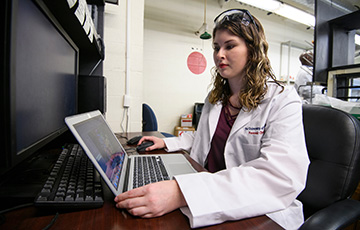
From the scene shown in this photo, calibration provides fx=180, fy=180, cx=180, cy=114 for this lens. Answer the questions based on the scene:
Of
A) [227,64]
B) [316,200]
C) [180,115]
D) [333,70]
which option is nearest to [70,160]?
[227,64]

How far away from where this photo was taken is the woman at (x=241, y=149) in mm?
423

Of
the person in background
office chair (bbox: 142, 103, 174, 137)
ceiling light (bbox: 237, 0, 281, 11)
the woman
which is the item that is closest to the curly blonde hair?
the woman

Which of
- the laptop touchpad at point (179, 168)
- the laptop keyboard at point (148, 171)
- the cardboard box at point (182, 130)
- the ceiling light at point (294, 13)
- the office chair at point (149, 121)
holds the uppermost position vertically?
the ceiling light at point (294, 13)

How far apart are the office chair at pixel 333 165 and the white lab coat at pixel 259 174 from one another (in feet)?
0.31

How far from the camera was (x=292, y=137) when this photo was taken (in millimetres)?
586

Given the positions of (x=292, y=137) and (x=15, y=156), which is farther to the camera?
(x=292, y=137)

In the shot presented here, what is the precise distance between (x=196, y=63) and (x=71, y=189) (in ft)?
11.6

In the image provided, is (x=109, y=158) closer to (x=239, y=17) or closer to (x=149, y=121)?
(x=239, y=17)

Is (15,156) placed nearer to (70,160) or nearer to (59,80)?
(70,160)

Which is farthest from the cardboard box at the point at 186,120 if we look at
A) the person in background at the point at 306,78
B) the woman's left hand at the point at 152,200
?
the woman's left hand at the point at 152,200

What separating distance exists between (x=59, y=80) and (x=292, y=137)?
34.8 inches

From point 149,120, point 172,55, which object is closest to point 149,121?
point 149,120

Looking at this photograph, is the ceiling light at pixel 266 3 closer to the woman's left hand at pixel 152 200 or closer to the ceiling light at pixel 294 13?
the ceiling light at pixel 294 13

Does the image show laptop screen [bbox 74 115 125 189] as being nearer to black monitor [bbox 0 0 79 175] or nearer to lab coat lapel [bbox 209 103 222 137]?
black monitor [bbox 0 0 79 175]
